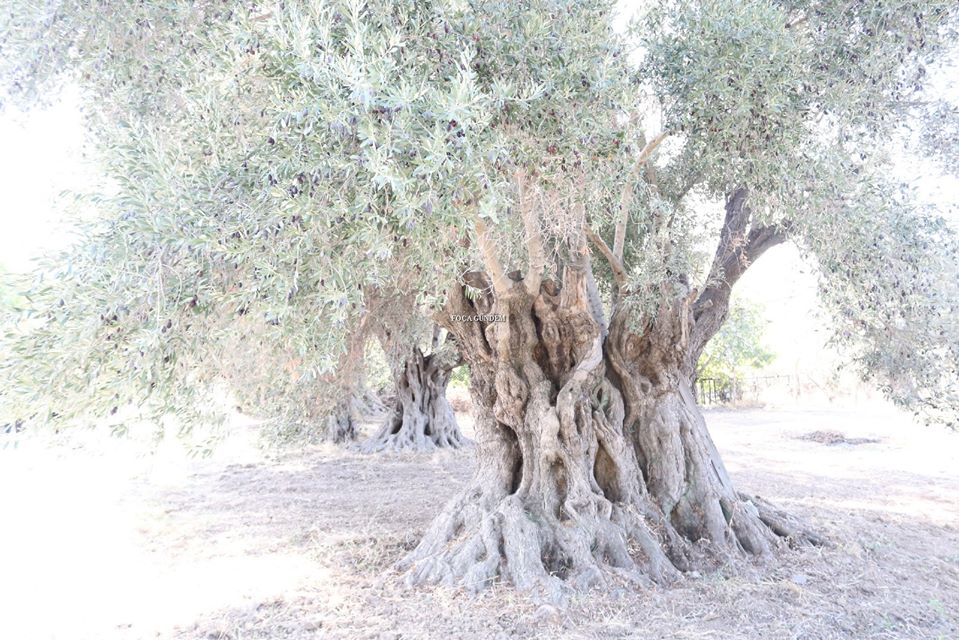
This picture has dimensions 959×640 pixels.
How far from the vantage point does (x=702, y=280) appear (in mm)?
7449

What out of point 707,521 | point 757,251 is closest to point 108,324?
point 707,521

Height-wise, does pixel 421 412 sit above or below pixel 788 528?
above

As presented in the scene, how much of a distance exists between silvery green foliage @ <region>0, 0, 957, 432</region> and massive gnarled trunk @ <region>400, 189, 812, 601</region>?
0.58 m

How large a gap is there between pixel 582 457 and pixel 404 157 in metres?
3.92

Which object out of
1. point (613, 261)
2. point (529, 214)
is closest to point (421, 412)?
point (613, 261)

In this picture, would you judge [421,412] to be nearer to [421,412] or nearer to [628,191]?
[421,412]

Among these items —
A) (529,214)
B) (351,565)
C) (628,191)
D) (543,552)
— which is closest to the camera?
(529,214)

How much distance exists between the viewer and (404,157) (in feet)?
9.87

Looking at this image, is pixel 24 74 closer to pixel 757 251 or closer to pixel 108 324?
pixel 108 324

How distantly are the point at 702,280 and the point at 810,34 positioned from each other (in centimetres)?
317

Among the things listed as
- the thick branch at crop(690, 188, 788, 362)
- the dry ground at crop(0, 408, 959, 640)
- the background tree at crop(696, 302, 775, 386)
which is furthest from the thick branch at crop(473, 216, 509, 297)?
the background tree at crop(696, 302, 775, 386)

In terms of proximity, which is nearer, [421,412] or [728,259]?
[728,259]

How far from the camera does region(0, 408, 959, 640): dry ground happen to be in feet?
14.7

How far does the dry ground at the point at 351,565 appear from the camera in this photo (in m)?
4.47
